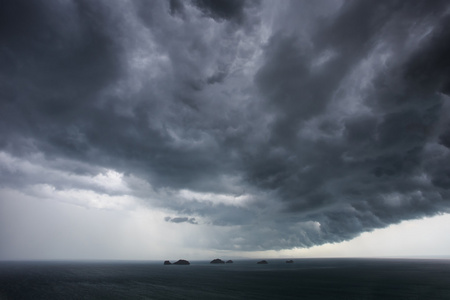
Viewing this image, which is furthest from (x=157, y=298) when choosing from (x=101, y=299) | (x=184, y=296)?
(x=101, y=299)

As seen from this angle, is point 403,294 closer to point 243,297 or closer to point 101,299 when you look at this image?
point 243,297

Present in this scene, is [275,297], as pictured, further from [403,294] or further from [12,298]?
[12,298]

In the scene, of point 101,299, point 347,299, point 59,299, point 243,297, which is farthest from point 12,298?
point 347,299

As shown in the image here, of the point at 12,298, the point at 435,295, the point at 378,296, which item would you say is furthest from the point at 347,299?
the point at 12,298

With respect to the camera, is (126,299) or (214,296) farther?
(214,296)

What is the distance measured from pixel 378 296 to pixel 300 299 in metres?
25.5

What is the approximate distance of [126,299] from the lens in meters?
64.7

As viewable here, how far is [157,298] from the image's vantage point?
6669 centimetres

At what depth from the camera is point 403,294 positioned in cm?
7319

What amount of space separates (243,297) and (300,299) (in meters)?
15.8

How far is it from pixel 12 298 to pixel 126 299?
110ft

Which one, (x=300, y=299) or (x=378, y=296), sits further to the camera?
(x=378, y=296)

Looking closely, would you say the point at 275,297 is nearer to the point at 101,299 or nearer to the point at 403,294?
the point at 403,294

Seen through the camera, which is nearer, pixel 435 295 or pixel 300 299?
pixel 300 299
